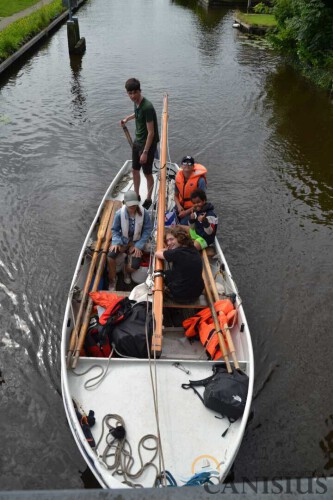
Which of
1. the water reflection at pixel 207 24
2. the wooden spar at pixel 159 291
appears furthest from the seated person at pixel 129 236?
the water reflection at pixel 207 24

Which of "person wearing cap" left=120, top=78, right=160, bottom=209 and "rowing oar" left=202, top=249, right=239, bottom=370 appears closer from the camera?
"rowing oar" left=202, top=249, right=239, bottom=370

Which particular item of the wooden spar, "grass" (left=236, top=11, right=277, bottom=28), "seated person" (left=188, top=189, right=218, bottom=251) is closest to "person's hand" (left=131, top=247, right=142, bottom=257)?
the wooden spar

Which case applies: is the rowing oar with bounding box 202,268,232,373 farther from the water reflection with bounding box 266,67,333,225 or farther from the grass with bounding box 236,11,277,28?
the grass with bounding box 236,11,277,28

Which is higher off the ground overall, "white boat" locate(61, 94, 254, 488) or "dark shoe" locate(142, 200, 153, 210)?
"dark shoe" locate(142, 200, 153, 210)

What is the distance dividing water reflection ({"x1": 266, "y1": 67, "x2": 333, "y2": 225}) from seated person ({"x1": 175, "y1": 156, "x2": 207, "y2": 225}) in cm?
Answer: 479

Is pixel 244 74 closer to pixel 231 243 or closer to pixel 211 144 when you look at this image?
pixel 211 144

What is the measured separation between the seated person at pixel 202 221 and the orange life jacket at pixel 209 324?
1.89m

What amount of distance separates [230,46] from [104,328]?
97.4 feet

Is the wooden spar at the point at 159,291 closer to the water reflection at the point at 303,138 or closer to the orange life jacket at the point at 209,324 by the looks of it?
the orange life jacket at the point at 209,324

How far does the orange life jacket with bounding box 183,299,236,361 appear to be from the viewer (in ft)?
22.5

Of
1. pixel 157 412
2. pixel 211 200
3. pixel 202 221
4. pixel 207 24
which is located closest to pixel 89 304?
pixel 157 412

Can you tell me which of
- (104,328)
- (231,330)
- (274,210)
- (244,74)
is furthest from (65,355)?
(244,74)

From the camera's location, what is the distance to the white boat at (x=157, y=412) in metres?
5.19

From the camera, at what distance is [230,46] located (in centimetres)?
3048
